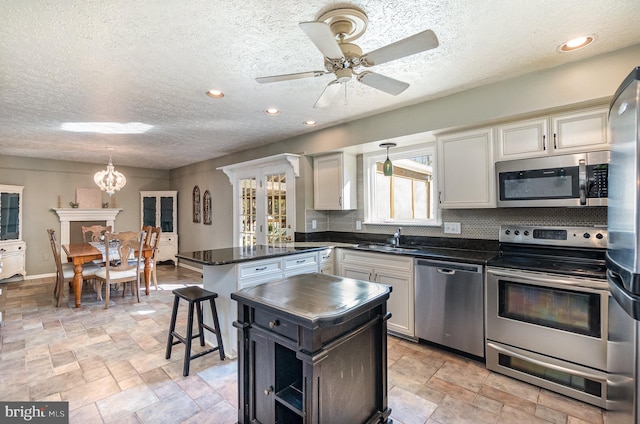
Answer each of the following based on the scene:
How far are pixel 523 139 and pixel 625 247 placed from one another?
5.57ft

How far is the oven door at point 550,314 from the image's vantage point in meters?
2.05

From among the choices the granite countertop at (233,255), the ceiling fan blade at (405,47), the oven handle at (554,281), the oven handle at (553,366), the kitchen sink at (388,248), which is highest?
the ceiling fan blade at (405,47)

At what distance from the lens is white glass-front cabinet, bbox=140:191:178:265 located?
725cm

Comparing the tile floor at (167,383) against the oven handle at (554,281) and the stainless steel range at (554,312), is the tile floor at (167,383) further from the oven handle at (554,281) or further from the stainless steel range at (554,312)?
the oven handle at (554,281)

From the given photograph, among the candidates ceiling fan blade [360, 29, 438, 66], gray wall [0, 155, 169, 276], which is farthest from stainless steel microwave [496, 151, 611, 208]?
gray wall [0, 155, 169, 276]

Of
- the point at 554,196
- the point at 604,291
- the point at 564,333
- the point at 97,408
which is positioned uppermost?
the point at 554,196

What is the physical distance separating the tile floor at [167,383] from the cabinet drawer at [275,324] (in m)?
0.91

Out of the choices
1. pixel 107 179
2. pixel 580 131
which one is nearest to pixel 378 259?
pixel 580 131

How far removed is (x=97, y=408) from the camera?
81.5 inches

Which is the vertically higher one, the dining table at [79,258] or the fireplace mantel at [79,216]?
the fireplace mantel at [79,216]

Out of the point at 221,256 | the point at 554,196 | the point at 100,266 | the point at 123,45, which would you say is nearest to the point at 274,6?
the point at 123,45

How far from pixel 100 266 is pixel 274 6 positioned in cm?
471

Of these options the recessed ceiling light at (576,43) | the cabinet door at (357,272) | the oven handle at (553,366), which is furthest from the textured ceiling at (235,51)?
the oven handle at (553,366)

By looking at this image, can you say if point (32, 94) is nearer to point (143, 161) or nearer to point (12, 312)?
point (12, 312)
